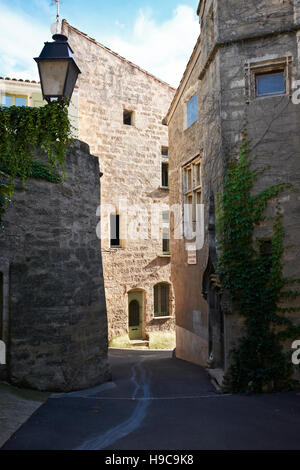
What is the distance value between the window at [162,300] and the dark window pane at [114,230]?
302cm

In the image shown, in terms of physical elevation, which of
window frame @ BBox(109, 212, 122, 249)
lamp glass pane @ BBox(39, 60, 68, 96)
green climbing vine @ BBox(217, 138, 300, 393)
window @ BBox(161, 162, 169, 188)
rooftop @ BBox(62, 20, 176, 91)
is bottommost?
green climbing vine @ BBox(217, 138, 300, 393)

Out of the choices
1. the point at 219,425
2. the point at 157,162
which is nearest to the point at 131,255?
the point at 157,162

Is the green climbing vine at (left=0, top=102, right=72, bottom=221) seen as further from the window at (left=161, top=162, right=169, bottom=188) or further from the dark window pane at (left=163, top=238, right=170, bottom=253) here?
the window at (left=161, top=162, right=169, bottom=188)

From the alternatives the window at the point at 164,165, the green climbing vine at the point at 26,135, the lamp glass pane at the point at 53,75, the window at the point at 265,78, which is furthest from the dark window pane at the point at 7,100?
the lamp glass pane at the point at 53,75

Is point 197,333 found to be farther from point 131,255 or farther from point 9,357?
point 131,255

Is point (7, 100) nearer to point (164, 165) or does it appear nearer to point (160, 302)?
point (164, 165)

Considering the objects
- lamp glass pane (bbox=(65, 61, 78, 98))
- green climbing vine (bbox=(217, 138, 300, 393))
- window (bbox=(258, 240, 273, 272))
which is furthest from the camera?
window (bbox=(258, 240, 273, 272))

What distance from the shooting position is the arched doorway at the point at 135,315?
59.6 feet

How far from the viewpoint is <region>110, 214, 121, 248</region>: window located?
17500 millimetres

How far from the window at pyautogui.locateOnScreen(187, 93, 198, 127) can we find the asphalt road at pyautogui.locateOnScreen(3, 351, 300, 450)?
700 centimetres

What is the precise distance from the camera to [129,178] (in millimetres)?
18078

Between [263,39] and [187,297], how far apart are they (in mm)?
6712

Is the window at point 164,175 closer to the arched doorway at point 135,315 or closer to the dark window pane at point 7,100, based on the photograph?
the arched doorway at point 135,315

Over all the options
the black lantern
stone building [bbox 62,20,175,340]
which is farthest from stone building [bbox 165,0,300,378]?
stone building [bbox 62,20,175,340]
